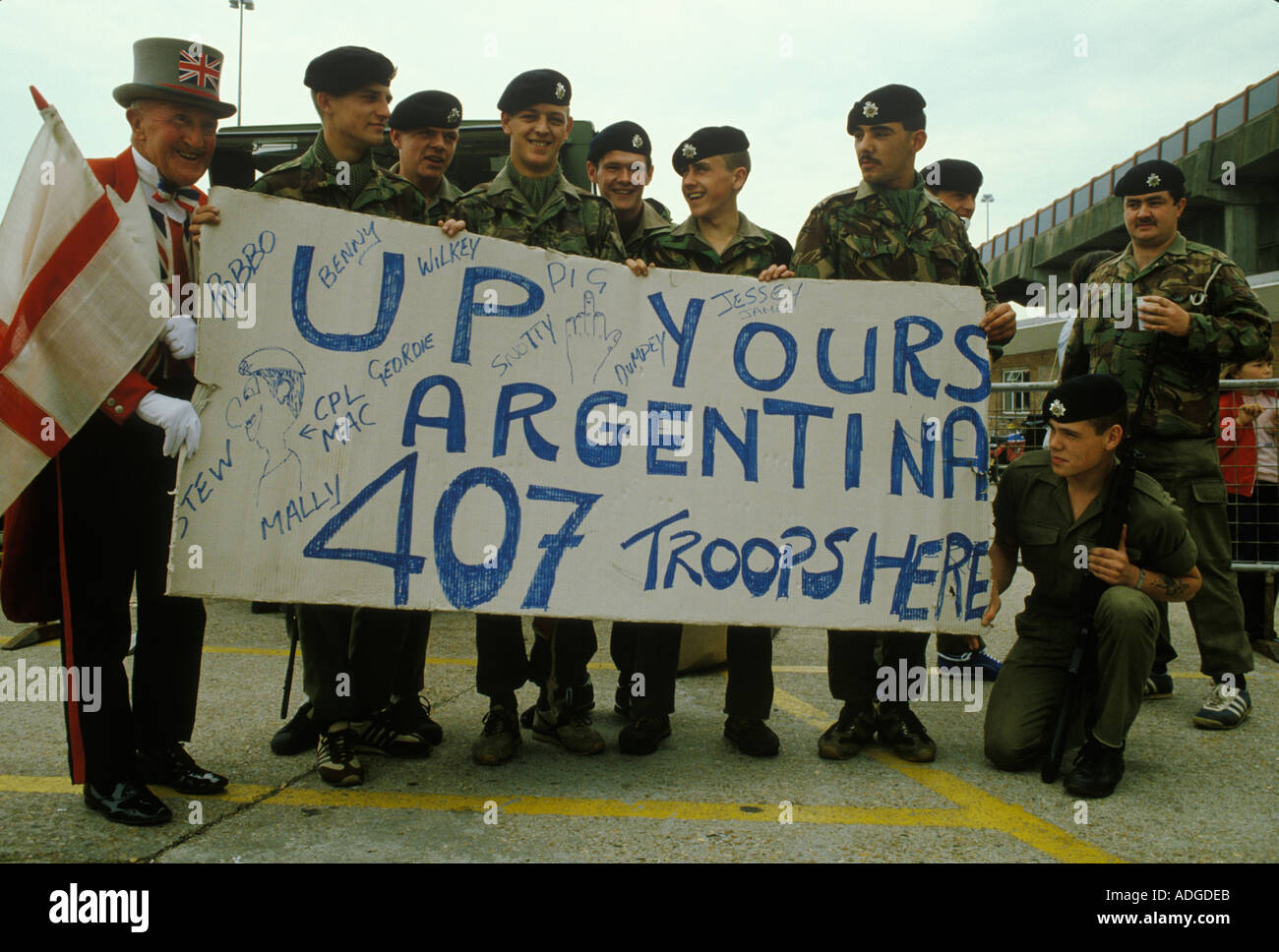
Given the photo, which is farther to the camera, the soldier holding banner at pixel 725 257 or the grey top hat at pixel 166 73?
the soldier holding banner at pixel 725 257

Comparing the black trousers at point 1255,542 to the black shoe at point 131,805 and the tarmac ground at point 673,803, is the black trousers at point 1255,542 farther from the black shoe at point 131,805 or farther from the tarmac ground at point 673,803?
the black shoe at point 131,805

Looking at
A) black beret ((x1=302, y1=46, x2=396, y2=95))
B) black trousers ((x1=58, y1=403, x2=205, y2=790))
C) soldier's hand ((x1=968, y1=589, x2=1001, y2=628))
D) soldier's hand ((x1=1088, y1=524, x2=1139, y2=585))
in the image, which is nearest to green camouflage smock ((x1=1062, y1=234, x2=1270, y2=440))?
soldier's hand ((x1=1088, y1=524, x2=1139, y2=585))

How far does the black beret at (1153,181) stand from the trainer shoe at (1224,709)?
7.07 ft

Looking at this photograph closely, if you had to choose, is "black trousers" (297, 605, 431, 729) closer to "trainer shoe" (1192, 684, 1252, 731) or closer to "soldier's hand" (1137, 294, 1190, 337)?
"soldier's hand" (1137, 294, 1190, 337)

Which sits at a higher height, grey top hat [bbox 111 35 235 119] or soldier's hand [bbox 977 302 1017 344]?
grey top hat [bbox 111 35 235 119]

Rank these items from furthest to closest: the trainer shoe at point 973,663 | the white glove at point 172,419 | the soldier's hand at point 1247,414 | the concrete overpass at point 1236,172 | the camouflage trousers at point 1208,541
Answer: the concrete overpass at point 1236,172
the soldier's hand at point 1247,414
the trainer shoe at point 973,663
the camouflage trousers at point 1208,541
the white glove at point 172,419

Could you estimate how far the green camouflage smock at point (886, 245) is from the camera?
4008 mm

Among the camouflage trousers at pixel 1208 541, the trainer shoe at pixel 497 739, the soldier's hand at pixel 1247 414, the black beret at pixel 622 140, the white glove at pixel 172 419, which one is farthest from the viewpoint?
the soldier's hand at pixel 1247 414

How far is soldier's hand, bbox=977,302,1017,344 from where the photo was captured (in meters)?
3.86

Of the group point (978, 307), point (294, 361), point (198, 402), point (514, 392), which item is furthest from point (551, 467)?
point (978, 307)

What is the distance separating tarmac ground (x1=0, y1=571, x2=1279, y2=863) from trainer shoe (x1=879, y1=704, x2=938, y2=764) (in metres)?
0.05

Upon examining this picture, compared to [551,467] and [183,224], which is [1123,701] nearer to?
[551,467]

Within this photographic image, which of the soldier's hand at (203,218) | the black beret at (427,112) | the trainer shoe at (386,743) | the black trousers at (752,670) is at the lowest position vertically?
the trainer shoe at (386,743)

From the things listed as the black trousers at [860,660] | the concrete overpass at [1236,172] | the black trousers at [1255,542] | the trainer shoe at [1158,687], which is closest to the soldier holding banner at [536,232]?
the black trousers at [860,660]
